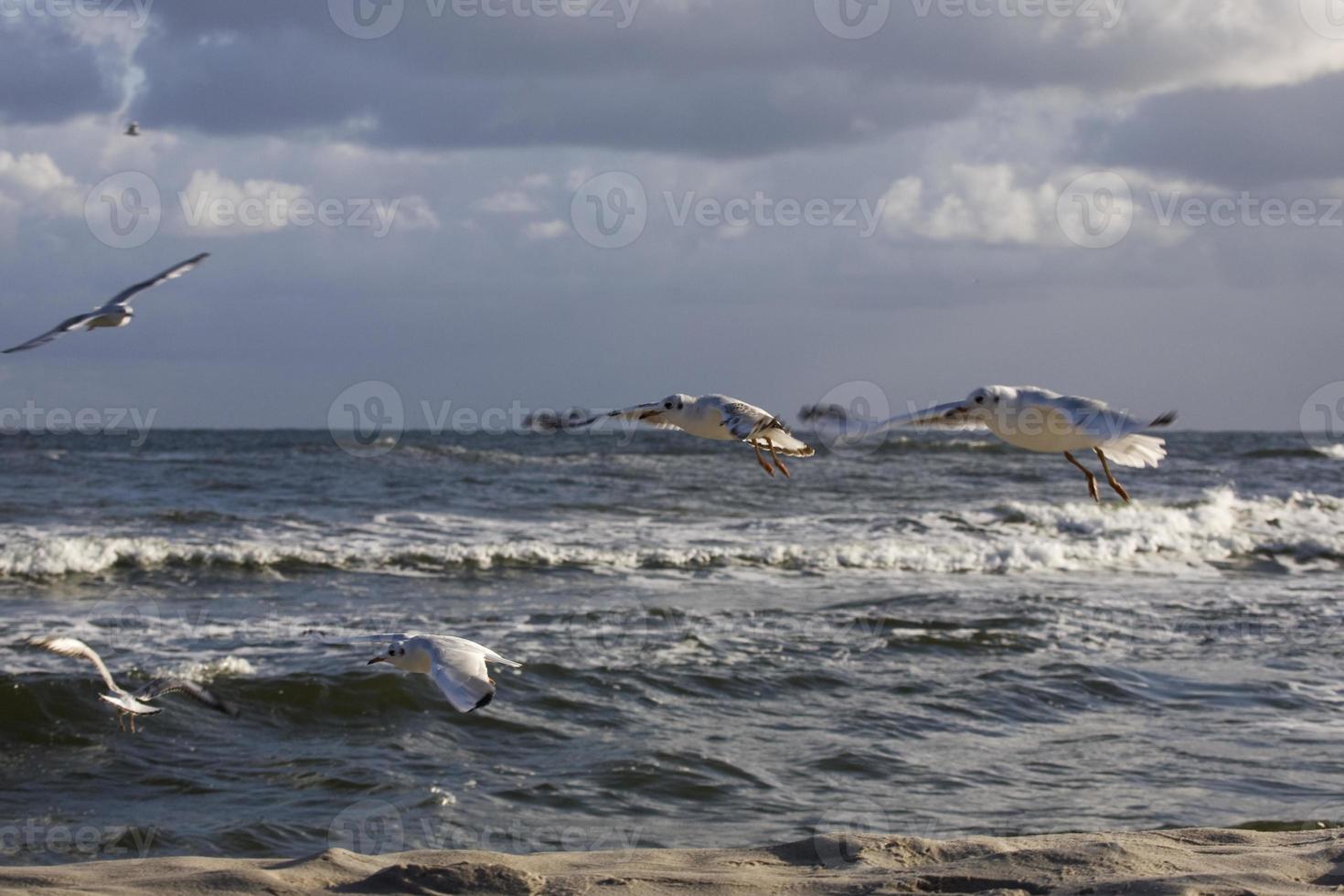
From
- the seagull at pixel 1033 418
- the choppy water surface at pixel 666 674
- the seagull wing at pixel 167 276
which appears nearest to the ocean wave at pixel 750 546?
the choppy water surface at pixel 666 674

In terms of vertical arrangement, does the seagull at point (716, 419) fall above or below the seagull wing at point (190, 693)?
above

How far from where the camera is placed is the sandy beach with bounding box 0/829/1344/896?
5168 mm

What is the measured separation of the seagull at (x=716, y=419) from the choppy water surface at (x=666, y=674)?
2.33 metres

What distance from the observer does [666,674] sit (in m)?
10.8

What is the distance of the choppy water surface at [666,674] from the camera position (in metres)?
7.68

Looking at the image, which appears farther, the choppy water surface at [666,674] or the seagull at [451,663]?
the choppy water surface at [666,674]

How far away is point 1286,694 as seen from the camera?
10.1 meters

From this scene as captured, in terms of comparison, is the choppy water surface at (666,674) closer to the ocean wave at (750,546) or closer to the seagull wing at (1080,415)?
the ocean wave at (750,546)

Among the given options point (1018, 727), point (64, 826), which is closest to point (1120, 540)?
point (1018, 727)

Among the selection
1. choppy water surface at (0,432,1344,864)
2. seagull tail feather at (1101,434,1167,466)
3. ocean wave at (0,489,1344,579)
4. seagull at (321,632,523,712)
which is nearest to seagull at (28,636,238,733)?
seagull at (321,632,523,712)

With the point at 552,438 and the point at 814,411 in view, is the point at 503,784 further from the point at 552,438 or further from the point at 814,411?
the point at 552,438

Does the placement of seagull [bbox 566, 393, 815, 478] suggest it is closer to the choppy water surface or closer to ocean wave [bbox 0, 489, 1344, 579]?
the choppy water surface

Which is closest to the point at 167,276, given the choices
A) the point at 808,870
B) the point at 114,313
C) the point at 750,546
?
the point at 114,313

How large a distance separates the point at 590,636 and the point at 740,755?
12.0 feet
